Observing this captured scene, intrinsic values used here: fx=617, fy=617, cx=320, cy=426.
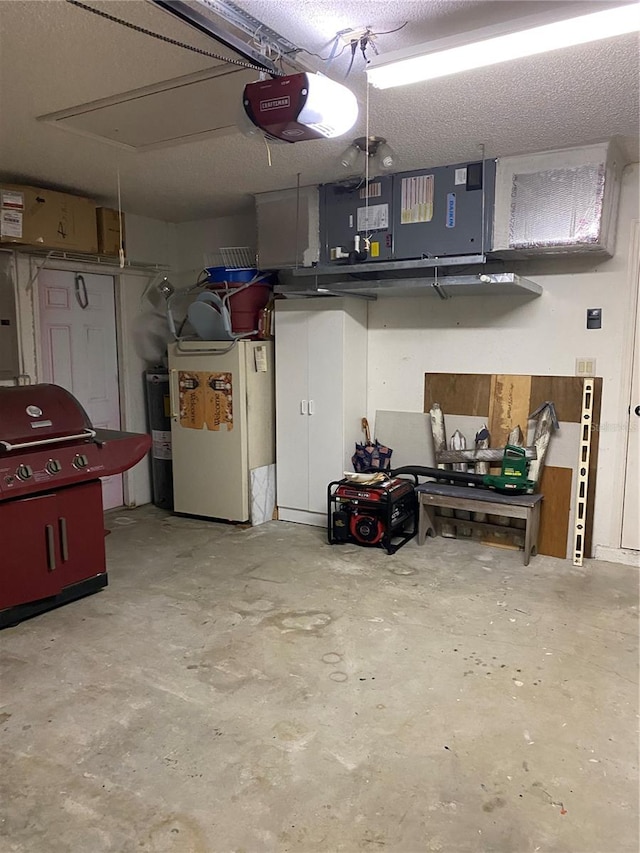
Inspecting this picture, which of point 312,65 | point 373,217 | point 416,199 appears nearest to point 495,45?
point 312,65

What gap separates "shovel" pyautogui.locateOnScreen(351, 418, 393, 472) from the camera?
4.99 metres

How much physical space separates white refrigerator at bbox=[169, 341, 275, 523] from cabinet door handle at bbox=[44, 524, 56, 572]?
5.83 ft

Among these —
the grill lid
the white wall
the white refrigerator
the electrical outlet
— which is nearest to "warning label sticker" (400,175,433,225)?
the white wall

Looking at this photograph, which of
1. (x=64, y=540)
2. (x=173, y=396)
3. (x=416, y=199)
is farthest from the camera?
(x=173, y=396)

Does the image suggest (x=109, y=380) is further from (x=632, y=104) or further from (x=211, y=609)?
(x=632, y=104)

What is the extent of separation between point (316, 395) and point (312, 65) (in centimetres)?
269

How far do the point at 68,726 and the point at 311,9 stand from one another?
9.52 ft

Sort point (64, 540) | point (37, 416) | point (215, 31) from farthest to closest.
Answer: point (64, 540) → point (37, 416) → point (215, 31)

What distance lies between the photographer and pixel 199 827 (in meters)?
1.99

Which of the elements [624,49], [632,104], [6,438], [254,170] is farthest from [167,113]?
[632,104]

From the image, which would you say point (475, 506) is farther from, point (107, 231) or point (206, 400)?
point (107, 231)

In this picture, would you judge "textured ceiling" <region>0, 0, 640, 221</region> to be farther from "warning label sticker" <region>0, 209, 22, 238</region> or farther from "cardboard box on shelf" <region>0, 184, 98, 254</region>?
"warning label sticker" <region>0, 209, 22, 238</region>

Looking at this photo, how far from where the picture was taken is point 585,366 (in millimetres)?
4266

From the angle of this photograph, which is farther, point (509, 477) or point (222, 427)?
point (222, 427)
